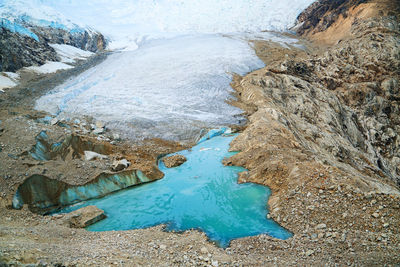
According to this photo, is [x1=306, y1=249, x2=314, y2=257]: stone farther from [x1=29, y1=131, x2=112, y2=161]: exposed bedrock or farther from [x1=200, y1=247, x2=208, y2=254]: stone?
[x1=29, y1=131, x2=112, y2=161]: exposed bedrock

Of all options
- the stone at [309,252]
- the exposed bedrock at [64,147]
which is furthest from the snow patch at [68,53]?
the stone at [309,252]

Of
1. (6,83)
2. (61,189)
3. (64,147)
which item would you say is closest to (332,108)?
(64,147)

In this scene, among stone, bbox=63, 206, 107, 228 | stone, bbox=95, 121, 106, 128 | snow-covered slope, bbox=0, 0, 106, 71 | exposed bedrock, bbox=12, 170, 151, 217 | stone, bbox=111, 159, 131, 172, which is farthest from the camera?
snow-covered slope, bbox=0, 0, 106, 71

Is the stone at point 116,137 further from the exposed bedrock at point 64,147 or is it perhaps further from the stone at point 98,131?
the exposed bedrock at point 64,147

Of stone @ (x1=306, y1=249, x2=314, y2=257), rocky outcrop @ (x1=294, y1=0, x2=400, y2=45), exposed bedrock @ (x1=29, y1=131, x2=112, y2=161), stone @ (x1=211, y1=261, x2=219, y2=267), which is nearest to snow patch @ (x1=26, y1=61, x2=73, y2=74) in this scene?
exposed bedrock @ (x1=29, y1=131, x2=112, y2=161)

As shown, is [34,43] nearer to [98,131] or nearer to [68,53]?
[68,53]

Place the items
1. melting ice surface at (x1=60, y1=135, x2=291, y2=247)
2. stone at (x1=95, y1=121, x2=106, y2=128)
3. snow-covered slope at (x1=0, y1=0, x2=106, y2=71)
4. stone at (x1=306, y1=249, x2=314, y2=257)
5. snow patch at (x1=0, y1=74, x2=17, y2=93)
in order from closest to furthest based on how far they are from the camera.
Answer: stone at (x1=306, y1=249, x2=314, y2=257) < melting ice surface at (x1=60, y1=135, x2=291, y2=247) < stone at (x1=95, y1=121, x2=106, y2=128) < snow patch at (x1=0, y1=74, x2=17, y2=93) < snow-covered slope at (x1=0, y1=0, x2=106, y2=71)

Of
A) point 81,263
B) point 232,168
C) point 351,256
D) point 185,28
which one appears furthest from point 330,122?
point 185,28
